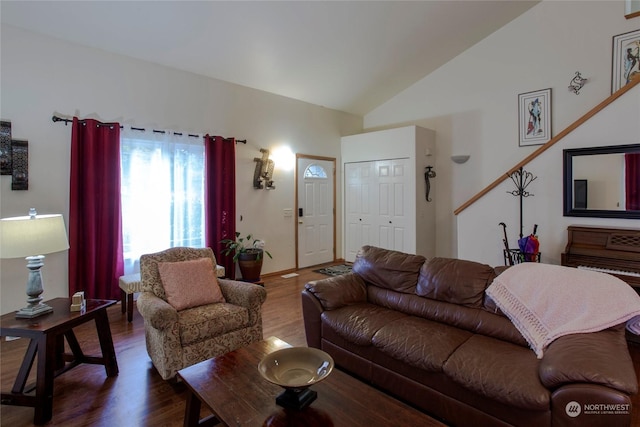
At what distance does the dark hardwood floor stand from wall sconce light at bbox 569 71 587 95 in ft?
10.7

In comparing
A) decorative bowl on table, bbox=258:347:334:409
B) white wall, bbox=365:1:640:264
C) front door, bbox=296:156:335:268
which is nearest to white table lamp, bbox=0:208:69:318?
decorative bowl on table, bbox=258:347:334:409

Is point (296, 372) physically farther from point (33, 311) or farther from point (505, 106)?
point (505, 106)

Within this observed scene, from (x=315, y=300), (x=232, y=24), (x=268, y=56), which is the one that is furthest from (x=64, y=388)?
(x=268, y=56)

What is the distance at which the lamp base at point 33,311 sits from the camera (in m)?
2.20

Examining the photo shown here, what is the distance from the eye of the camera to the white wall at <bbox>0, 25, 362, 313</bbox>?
322 cm

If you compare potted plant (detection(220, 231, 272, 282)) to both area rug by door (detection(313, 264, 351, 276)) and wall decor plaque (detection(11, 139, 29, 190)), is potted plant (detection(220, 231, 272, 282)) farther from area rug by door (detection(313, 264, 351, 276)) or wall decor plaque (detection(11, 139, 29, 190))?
wall decor plaque (detection(11, 139, 29, 190))

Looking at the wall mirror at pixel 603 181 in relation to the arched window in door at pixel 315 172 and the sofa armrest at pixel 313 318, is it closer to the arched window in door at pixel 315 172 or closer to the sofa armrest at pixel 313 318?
the sofa armrest at pixel 313 318

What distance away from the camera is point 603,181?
343 centimetres

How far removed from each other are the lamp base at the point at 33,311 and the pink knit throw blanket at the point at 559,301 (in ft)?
10.1

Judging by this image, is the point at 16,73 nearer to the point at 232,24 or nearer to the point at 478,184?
the point at 232,24

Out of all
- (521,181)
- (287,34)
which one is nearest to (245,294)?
(287,34)

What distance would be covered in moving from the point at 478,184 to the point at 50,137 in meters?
5.72

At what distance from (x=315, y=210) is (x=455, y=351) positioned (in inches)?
171
